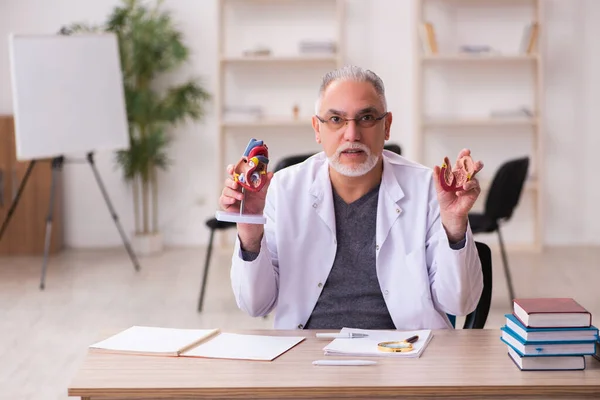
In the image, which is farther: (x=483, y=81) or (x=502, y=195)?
(x=483, y=81)

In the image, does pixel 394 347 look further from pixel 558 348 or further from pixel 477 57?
pixel 477 57

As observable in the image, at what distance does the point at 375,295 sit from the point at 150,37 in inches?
184

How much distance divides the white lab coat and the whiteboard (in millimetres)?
3453

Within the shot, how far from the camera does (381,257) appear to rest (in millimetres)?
2408

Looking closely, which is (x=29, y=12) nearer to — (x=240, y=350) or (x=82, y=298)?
(x=82, y=298)

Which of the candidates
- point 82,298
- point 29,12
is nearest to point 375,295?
point 82,298

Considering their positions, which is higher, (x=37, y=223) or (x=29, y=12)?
(x=29, y=12)

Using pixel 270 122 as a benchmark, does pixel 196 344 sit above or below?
below

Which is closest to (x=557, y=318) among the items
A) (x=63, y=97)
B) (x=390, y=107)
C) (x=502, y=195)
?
(x=502, y=195)

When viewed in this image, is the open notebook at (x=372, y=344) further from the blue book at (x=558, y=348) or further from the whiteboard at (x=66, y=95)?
the whiteboard at (x=66, y=95)

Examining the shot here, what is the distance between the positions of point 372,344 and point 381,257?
0.41m

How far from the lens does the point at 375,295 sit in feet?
7.95

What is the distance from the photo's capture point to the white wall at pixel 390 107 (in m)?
7.08

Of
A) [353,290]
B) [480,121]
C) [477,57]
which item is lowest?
[353,290]
